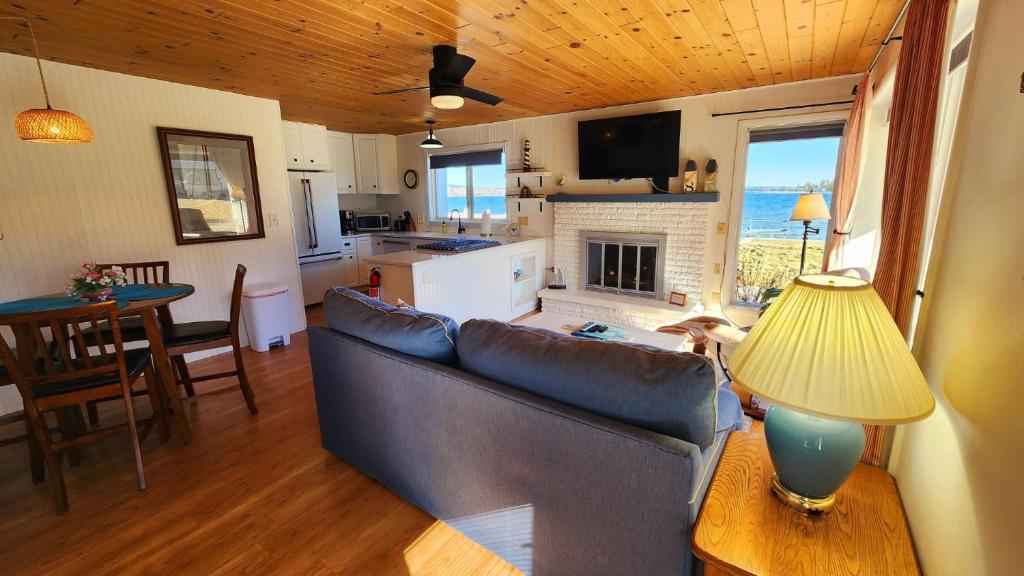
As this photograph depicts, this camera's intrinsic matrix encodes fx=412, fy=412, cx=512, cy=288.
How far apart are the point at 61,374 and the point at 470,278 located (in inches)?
115

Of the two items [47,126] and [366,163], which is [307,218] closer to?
[366,163]

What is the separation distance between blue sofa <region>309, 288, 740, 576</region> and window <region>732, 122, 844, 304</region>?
2854mm

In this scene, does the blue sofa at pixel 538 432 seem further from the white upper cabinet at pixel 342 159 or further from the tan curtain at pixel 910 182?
the white upper cabinet at pixel 342 159

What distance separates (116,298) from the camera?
7.53 ft

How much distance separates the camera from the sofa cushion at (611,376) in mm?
1159

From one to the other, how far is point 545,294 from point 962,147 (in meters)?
4.04

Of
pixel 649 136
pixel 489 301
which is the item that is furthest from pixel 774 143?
pixel 489 301

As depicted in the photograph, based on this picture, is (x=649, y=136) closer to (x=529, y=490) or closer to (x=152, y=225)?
(x=529, y=490)

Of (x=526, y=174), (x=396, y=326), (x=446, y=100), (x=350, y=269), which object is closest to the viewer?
(x=396, y=326)

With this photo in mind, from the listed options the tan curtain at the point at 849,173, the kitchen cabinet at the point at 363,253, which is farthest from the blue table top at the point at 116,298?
the tan curtain at the point at 849,173

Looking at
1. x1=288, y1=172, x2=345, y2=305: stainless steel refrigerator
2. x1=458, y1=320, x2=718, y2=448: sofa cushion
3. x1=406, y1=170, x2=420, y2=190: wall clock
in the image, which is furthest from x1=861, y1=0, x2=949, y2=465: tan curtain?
x1=406, y1=170, x2=420, y2=190: wall clock

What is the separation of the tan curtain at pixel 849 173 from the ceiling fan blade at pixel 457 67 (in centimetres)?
261

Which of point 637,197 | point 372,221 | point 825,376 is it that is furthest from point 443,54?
point 372,221

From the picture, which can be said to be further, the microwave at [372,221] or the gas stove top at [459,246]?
the microwave at [372,221]
